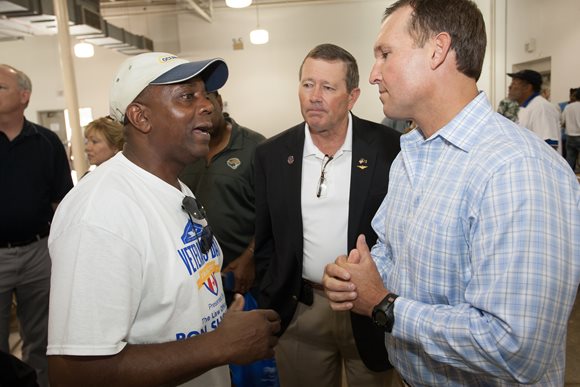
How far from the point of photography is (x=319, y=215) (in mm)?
2133

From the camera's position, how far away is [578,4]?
7742mm

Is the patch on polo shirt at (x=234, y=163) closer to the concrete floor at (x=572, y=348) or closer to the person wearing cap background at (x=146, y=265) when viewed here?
the person wearing cap background at (x=146, y=265)

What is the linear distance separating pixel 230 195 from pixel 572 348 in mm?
2868

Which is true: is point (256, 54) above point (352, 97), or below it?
above

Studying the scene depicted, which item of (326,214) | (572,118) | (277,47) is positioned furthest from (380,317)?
(277,47)

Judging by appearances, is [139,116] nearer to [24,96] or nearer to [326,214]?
[326,214]

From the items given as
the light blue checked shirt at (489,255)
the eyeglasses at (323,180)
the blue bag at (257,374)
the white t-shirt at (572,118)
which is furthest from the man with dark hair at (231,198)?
the white t-shirt at (572,118)

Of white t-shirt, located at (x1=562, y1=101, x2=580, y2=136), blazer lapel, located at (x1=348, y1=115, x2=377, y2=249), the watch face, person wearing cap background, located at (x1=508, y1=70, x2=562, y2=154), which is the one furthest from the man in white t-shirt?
the watch face

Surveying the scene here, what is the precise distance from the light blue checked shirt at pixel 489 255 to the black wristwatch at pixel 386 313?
2cm

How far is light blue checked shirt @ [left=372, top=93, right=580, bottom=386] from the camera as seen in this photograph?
993 millimetres

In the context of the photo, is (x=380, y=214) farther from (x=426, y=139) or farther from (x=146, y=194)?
(x=146, y=194)

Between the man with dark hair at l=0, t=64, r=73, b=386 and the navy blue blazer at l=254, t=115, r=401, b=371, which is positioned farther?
the man with dark hair at l=0, t=64, r=73, b=386

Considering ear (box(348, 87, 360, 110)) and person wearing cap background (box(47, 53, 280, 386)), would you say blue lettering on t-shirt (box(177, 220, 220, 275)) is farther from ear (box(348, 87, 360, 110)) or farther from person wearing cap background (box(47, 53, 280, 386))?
ear (box(348, 87, 360, 110))

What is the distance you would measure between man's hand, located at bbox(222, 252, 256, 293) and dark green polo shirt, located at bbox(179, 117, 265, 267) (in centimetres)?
4
